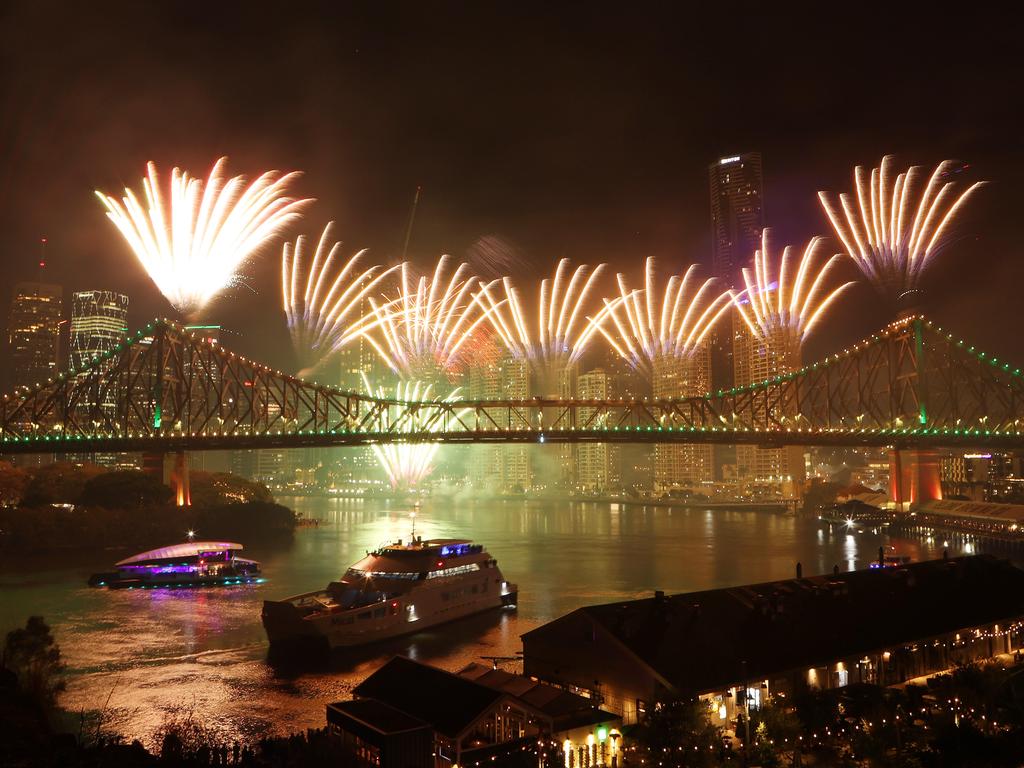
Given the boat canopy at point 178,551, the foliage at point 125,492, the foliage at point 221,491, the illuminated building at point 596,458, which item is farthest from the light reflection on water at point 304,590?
the illuminated building at point 596,458

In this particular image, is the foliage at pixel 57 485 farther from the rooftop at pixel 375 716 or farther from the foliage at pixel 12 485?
the rooftop at pixel 375 716

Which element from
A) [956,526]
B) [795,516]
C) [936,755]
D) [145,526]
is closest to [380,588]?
[936,755]

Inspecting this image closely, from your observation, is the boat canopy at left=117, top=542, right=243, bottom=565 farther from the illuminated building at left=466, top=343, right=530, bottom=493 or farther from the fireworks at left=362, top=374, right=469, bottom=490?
the illuminated building at left=466, top=343, right=530, bottom=493

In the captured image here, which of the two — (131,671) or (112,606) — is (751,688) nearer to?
(131,671)

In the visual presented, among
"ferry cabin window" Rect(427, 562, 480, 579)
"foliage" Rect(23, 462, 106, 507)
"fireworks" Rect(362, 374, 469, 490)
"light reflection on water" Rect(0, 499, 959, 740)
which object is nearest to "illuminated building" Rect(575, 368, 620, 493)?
"fireworks" Rect(362, 374, 469, 490)

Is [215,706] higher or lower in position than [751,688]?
lower

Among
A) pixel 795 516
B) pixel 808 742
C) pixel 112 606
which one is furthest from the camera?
pixel 795 516

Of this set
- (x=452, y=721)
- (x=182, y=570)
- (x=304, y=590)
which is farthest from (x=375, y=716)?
(x=182, y=570)
